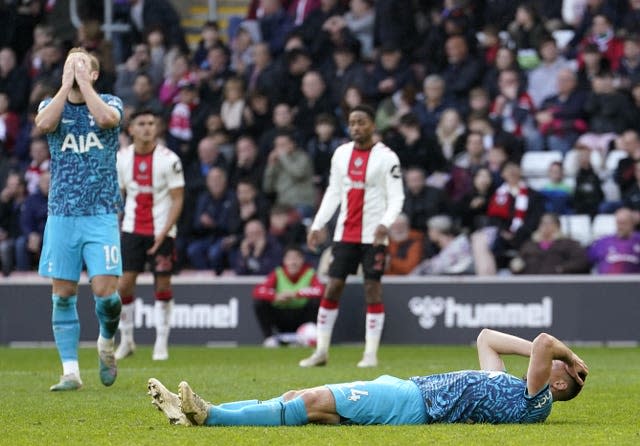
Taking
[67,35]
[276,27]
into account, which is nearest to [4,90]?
[67,35]

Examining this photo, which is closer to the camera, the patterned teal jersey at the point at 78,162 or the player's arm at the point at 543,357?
the player's arm at the point at 543,357

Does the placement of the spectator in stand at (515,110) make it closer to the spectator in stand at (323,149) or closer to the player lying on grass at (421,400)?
the spectator in stand at (323,149)

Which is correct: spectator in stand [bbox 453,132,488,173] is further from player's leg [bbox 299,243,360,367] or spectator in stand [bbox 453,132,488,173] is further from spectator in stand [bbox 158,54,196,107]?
player's leg [bbox 299,243,360,367]

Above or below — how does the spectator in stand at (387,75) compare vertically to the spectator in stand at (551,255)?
above

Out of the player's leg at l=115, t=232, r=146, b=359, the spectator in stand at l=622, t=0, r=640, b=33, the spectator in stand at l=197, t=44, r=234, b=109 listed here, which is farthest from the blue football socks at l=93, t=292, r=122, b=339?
the spectator in stand at l=622, t=0, r=640, b=33

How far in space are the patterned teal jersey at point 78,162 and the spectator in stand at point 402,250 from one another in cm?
920

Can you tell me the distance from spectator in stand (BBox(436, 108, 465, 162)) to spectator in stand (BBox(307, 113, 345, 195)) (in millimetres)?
1547

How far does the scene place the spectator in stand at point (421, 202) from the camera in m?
20.9

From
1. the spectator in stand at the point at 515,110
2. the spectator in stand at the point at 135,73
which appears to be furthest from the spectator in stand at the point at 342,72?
the spectator in stand at the point at 135,73

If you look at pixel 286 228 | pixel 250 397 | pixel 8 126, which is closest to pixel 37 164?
pixel 8 126

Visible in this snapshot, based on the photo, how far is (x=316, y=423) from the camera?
864 cm

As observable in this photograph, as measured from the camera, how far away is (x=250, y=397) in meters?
11.1

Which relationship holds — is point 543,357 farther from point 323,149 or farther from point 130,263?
point 323,149

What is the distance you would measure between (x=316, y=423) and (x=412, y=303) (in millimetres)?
11151
